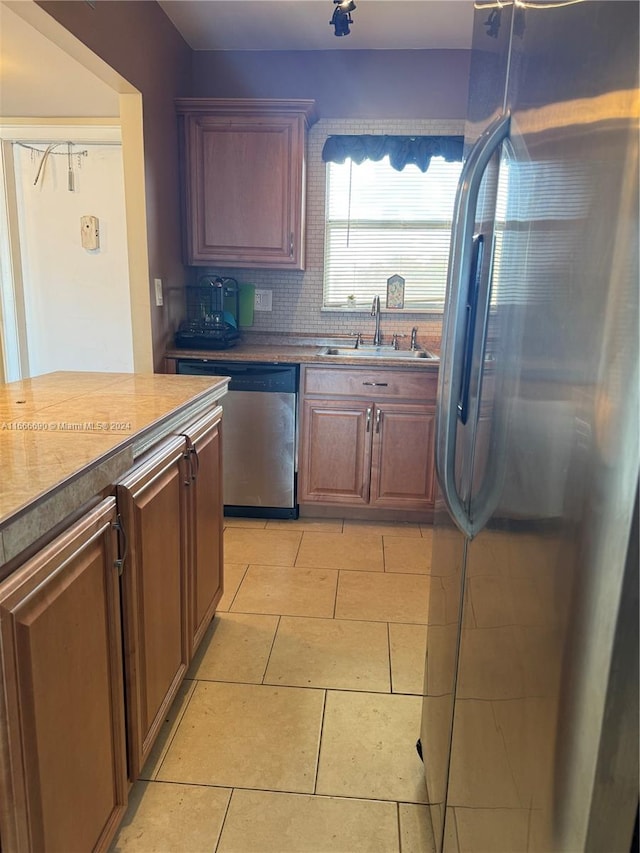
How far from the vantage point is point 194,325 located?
3482mm

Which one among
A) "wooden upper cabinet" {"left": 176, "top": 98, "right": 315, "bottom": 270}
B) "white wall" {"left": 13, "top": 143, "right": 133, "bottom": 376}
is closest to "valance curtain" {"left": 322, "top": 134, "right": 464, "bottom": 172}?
"wooden upper cabinet" {"left": 176, "top": 98, "right": 315, "bottom": 270}

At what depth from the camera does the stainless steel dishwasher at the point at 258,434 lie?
3.25 m

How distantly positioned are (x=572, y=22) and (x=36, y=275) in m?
4.22

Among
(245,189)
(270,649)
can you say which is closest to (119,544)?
(270,649)

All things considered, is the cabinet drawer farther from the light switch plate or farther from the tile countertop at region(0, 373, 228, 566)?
the light switch plate

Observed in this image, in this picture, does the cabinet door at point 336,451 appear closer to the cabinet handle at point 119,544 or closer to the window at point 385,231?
the window at point 385,231

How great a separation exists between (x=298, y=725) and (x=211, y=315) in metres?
2.45

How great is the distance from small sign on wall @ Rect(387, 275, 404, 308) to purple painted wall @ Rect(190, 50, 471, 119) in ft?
3.13

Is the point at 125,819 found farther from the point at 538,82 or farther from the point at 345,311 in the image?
the point at 345,311

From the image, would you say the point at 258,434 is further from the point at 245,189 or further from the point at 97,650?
the point at 97,650

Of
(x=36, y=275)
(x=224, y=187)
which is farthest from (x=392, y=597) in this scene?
(x=36, y=275)

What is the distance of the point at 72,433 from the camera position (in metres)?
1.32

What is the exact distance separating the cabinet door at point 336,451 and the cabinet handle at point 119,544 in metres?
2.06

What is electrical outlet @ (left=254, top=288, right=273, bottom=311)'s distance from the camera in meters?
3.83
